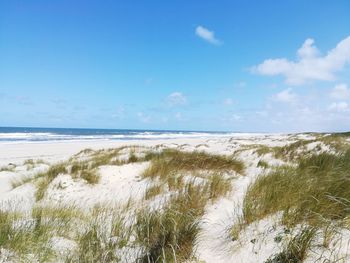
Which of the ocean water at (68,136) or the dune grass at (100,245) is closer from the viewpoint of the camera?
the dune grass at (100,245)

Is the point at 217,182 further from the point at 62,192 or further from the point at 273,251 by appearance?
the point at 62,192

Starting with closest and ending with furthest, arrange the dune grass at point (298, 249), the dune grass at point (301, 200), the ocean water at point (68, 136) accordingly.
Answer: the dune grass at point (298, 249)
the dune grass at point (301, 200)
the ocean water at point (68, 136)

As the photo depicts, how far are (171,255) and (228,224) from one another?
104 centimetres

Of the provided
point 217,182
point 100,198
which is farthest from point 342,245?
point 100,198

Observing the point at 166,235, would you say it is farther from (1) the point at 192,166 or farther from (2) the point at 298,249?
(1) the point at 192,166

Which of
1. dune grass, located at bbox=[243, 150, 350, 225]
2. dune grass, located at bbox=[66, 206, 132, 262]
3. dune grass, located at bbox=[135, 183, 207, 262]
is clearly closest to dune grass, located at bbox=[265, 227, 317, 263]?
dune grass, located at bbox=[243, 150, 350, 225]

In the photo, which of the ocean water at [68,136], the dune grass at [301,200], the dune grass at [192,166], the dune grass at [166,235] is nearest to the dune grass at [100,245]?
the dune grass at [166,235]

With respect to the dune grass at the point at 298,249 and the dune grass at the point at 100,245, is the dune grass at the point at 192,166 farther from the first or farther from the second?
the dune grass at the point at 298,249

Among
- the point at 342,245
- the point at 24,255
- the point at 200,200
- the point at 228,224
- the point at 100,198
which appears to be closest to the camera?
the point at 342,245

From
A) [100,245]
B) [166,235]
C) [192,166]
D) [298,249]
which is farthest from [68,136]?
[298,249]

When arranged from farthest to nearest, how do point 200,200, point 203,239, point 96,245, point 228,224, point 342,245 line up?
point 200,200
point 228,224
point 203,239
point 96,245
point 342,245

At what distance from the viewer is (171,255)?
265cm

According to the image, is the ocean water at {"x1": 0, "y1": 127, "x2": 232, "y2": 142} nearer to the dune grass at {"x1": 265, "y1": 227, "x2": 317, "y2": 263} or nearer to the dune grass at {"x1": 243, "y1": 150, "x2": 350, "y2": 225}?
the dune grass at {"x1": 243, "y1": 150, "x2": 350, "y2": 225}

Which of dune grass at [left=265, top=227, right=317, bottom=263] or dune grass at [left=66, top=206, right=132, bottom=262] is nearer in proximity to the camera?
dune grass at [left=265, top=227, right=317, bottom=263]
